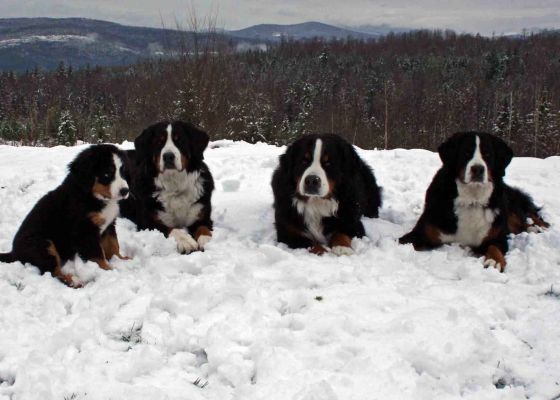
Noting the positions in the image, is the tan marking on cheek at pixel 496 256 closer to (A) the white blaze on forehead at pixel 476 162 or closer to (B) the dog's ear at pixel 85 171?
(A) the white blaze on forehead at pixel 476 162

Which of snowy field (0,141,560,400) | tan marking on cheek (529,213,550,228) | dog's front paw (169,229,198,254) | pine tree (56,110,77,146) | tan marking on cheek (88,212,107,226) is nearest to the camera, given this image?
snowy field (0,141,560,400)

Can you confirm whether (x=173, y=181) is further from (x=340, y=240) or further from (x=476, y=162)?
(x=476, y=162)

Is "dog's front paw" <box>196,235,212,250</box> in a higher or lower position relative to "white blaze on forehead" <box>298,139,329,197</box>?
lower

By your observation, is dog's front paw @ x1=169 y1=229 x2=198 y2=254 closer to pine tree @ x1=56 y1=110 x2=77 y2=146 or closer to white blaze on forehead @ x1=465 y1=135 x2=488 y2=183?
white blaze on forehead @ x1=465 y1=135 x2=488 y2=183

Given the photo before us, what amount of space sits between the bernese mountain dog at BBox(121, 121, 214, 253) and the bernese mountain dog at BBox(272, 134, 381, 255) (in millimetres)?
965

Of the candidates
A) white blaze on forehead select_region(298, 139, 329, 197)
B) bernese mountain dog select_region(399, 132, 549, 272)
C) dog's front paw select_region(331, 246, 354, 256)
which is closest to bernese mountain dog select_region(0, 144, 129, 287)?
white blaze on forehead select_region(298, 139, 329, 197)

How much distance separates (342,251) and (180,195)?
2060 millimetres

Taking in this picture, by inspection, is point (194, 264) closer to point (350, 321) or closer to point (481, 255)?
point (350, 321)

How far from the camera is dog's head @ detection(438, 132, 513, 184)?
16.8 ft

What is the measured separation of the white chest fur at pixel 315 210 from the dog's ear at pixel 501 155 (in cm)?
176

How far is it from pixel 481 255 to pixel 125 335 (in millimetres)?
3650

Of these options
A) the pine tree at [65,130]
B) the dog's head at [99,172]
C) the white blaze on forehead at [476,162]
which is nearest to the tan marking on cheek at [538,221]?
the white blaze on forehead at [476,162]

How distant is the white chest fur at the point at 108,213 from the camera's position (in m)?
4.73

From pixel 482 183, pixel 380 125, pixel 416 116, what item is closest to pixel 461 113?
pixel 416 116
